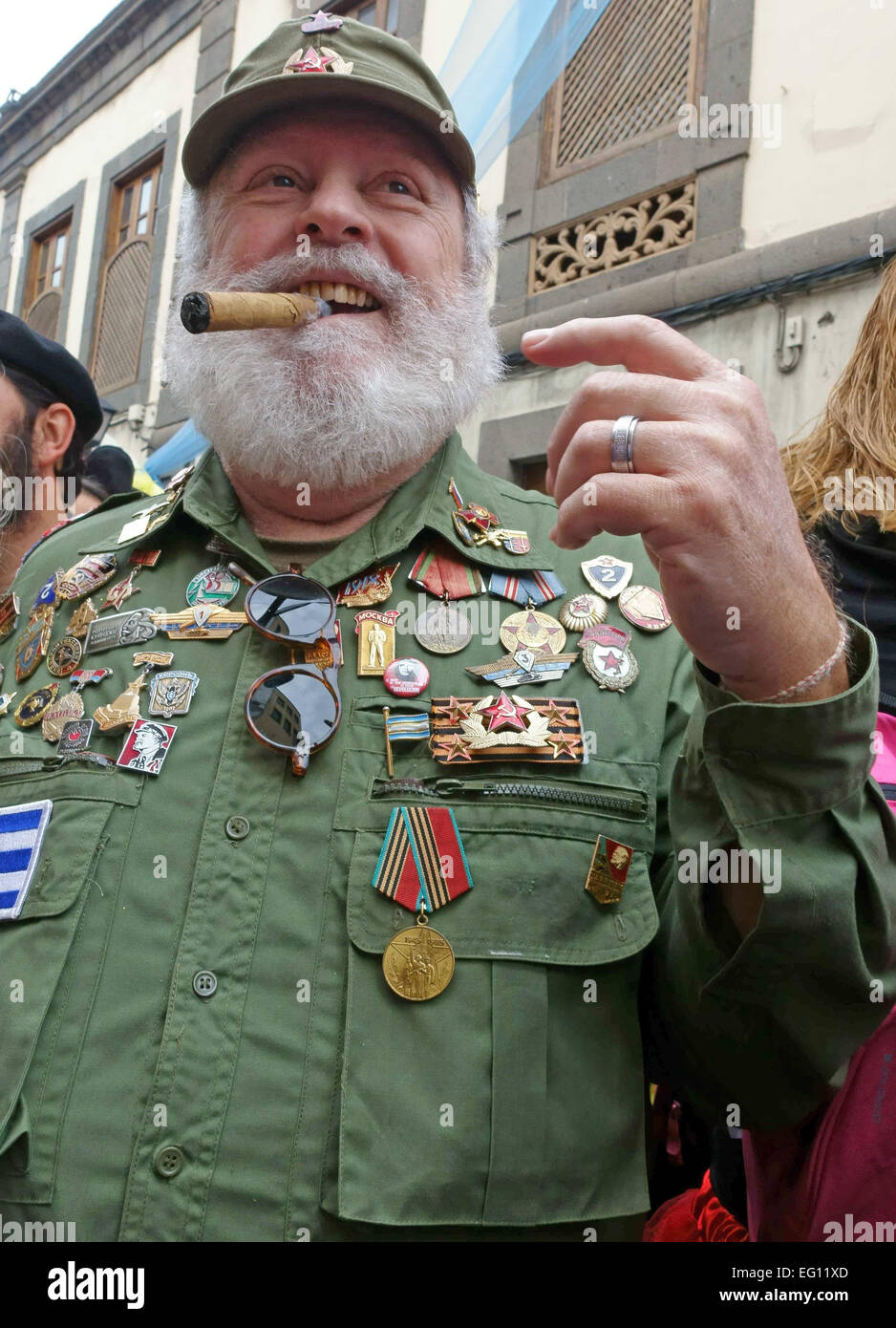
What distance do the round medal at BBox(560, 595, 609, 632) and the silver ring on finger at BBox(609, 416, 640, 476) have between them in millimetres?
575

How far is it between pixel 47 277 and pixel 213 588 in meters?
13.2

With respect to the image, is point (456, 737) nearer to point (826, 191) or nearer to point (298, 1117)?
point (298, 1117)

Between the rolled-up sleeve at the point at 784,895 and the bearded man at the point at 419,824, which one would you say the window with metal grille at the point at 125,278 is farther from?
the rolled-up sleeve at the point at 784,895

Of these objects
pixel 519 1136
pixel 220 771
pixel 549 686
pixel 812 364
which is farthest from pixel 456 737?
pixel 812 364

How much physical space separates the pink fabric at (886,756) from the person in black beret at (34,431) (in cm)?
249

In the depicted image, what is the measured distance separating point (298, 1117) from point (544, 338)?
38.4 inches

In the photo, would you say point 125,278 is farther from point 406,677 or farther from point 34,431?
point 406,677

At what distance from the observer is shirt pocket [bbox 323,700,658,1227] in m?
1.40

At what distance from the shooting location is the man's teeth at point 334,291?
1.93 meters

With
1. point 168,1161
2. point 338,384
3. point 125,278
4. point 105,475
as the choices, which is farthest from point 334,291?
point 125,278

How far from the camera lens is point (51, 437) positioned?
3539 millimetres

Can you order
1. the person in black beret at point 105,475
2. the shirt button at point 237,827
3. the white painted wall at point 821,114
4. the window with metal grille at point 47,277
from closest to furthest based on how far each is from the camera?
1. the shirt button at point 237,827
2. the person in black beret at point 105,475
3. the white painted wall at point 821,114
4. the window with metal grille at point 47,277

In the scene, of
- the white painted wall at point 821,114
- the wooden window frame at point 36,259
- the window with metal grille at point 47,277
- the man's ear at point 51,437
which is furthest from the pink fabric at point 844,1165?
the wooden window frame at point 36,259

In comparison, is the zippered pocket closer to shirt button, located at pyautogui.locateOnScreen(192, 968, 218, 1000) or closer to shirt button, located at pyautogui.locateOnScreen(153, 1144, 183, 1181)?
shirt button, located at pyautogui.locateOnScreen(192, 968, 218, 1000)
